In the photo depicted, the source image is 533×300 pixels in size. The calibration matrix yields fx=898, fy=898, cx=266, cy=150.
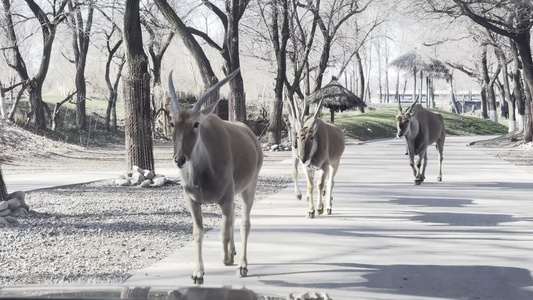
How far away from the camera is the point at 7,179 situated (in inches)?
802

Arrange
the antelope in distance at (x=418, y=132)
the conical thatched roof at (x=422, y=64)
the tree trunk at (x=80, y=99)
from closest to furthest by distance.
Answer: the antelope in distance at (x=418, y=132), the tree trunk at (x=80, y=99), the conical thatched roof at (x=422, y=64)

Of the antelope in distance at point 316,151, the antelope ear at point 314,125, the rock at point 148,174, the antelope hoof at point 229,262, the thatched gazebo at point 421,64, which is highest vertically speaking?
the thatched gazebo at point 421,64

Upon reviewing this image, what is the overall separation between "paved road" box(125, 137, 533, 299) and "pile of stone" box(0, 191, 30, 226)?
111 inches

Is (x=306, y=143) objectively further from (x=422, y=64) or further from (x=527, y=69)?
(x=422, y=64)

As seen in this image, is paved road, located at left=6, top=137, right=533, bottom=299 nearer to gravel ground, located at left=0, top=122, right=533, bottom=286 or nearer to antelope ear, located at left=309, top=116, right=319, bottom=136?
gravel ground, located at left=0, top=122, right=533, bottom=286

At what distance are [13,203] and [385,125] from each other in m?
43.9

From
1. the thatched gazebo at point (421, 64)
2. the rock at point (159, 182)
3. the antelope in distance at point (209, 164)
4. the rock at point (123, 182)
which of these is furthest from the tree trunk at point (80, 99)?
the thatched gazebo at point (421, 64)

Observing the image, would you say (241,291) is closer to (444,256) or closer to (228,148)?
(228,148)

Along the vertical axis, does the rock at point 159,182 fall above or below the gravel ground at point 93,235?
above

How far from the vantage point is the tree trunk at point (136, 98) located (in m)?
18.3

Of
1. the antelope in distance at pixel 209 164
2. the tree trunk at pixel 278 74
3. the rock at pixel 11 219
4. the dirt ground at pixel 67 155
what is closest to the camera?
the antelope in distance at pixel 209 164

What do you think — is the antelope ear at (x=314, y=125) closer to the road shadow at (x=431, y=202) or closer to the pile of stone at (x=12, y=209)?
the road shadow at (x=431, y=202)

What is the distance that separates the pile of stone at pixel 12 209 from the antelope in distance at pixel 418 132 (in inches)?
328

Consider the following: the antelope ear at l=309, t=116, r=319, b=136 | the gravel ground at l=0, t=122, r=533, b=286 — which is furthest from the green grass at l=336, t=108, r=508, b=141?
the antelope ear at l=309, t=116, r=319, b=136
